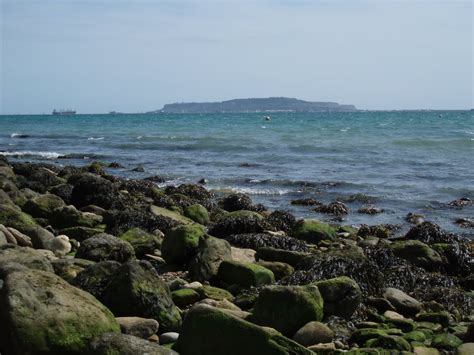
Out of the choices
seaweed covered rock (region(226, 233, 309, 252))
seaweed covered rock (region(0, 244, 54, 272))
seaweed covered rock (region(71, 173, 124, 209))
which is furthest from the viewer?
seaweed covered rock (region(71, 173, 124, 209))

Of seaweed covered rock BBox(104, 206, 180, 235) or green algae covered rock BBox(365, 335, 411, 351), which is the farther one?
seaweed covered rock BBox(104, 206, 180, 235)

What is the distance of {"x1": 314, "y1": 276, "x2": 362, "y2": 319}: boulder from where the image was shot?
6.36 m

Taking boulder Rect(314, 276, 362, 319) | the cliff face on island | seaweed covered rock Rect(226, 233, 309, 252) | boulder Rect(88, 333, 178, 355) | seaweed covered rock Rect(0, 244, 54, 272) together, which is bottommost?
seaweed covered rock Rect(226, 233, 309, 252)

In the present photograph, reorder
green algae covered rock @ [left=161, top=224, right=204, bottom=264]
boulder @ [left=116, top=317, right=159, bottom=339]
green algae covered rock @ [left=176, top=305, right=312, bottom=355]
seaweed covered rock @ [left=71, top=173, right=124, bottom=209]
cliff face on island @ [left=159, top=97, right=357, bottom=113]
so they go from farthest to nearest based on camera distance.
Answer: cliff face on island @ [left=159, top=97, right=357, bottom=113], seaweed covered rock @ [left=71, top=173, right=124, bottom=209], green algae covered rock @ [left=161, top=224, right=204, bottom=264], boulder @ [left=116, top=317, right=159, bottom=339], green algae covered rock @ [left=176, top=305, right=312, bottom=355]

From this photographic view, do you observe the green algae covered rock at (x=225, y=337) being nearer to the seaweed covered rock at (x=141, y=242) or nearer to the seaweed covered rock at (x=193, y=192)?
the seaweed covered rock at (x=141, y=242)

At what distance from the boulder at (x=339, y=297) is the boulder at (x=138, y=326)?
69.3 inches

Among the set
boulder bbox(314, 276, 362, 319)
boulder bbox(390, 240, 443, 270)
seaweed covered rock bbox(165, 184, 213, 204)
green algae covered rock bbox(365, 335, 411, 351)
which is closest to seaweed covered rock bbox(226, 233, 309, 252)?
boulder bbox(390, 240, 443, 270)

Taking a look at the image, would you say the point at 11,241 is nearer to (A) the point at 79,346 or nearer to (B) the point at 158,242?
(B) the point at 158,242

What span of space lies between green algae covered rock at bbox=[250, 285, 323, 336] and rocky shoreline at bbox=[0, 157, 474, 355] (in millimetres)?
10

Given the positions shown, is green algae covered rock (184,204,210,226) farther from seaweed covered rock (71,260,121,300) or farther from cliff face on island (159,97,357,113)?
cliff face on island (159,97,357,113)

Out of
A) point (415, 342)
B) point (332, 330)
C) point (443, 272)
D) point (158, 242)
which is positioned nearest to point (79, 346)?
point (332, 330)

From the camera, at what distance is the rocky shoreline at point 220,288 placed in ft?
15.8

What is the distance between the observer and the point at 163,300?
587cm

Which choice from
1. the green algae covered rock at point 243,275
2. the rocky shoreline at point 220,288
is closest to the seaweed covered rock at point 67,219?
the rocky shoreline at point 220,288
